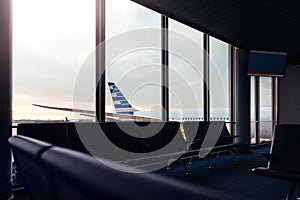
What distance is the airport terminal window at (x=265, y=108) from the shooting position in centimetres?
848

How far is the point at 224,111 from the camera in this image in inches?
279

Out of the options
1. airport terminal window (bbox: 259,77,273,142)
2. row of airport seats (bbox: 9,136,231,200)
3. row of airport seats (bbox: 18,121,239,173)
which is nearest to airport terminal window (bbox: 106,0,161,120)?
row of airport seats (bbox: 18,121,239,173)

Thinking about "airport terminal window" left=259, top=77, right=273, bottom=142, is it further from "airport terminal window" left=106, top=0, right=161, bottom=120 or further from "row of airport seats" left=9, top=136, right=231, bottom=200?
"row of airport seats" left=9, top=136, right=231, bottom=200

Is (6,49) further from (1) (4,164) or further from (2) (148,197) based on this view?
(2) (148,197)

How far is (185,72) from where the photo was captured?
19.5ft

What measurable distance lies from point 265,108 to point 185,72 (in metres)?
4.17

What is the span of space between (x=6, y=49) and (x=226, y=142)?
454 cm

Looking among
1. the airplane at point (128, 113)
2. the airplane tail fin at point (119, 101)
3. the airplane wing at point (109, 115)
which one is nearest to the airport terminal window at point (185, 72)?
the airplane at point (128, 113)

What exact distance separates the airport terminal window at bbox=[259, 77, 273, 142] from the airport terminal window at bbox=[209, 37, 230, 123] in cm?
176

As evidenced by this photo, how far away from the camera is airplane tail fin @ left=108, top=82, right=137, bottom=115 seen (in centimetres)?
457

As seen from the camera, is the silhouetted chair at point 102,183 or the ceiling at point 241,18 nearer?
the silhouetted chair at point 102,183

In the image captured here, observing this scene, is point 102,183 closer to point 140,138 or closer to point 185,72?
point 140,138

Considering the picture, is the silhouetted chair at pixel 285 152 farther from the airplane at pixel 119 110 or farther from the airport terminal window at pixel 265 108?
the airport terminal window at pixel 265 108

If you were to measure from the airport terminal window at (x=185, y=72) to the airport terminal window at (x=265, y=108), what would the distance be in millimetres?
3154
